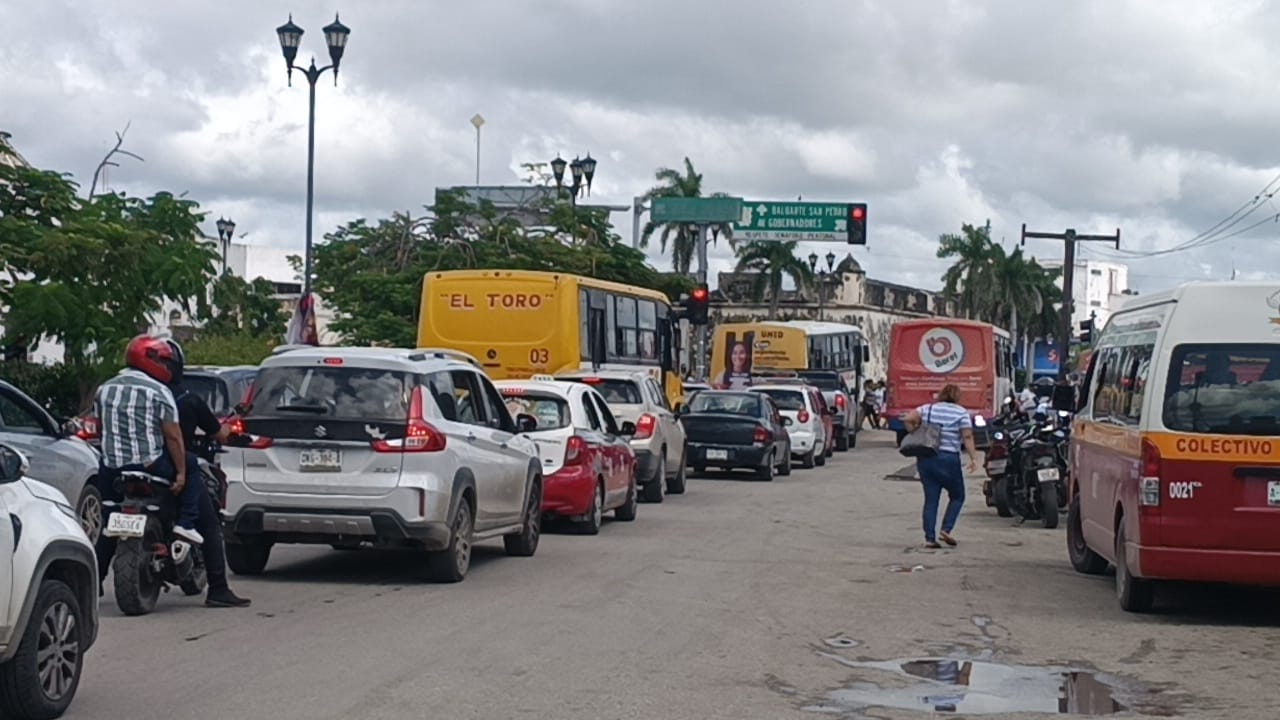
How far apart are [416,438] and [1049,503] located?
1049 centimetres

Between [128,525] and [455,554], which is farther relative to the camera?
[455,554]

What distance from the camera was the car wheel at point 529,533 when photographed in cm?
1675

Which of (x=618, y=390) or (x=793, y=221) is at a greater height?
(x=793, y=221)

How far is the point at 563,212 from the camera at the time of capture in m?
50.3

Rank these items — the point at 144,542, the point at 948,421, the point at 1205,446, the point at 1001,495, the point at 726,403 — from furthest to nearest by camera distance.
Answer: the point at 726,403
the point at 1001,495
the point at 948,421
the point at 1205,446
the point at 144,542

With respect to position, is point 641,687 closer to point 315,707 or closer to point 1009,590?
point 315,707

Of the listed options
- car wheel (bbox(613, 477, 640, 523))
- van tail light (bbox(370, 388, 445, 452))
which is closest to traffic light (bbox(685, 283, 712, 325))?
car wheel (bbox(613, 477, 640, 523))

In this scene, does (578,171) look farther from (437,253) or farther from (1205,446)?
(1205,446)

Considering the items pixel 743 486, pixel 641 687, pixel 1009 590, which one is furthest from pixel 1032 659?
pixel 743 486

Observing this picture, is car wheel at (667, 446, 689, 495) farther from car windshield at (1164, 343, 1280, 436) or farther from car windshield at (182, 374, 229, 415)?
car windshield at (1164, 343, 1280, 436)

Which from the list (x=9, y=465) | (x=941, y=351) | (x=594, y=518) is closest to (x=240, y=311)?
(x=941, y=351)

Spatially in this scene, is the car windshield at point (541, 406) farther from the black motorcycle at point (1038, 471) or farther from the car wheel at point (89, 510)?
the black motorcycle at point (1038, 471)

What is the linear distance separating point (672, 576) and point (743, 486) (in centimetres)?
1495

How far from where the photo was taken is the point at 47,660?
834cm
